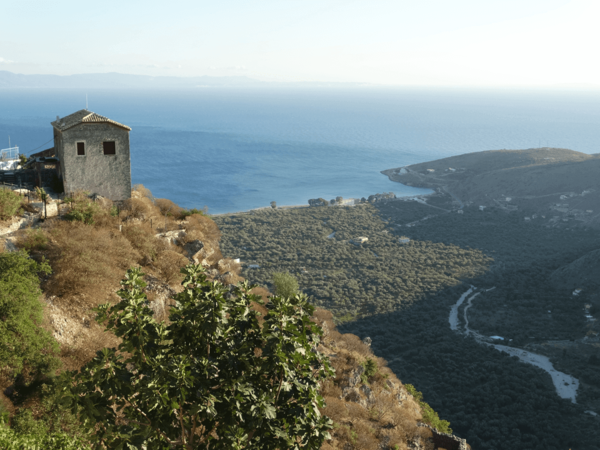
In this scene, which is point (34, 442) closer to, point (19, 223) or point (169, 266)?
point (169, 266)

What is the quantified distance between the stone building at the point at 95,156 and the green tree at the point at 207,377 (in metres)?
15.5

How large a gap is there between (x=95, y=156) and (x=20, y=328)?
1124 centimetres

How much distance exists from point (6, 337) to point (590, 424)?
115 feet

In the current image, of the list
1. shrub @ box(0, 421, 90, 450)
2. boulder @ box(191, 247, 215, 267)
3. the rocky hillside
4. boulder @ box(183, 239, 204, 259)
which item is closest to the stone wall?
boulder @ box(183, 239, 204, 259)

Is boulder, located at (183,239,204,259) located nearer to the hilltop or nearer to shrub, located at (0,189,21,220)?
shrub, located at (0,189,21,220)

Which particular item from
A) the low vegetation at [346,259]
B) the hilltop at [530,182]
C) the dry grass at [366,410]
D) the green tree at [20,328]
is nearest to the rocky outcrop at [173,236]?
the green tree at [20,328]

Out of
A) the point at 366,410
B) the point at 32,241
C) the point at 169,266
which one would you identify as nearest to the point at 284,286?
the point at 366,410

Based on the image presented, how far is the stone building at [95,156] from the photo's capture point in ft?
67.2

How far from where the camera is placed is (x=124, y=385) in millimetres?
7238

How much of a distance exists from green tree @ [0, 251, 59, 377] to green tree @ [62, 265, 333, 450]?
5736mm

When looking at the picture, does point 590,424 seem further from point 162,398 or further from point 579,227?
point 579,227

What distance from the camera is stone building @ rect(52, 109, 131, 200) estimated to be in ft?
67.2

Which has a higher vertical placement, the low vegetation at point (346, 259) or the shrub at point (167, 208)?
the shrub at point (167, 208)

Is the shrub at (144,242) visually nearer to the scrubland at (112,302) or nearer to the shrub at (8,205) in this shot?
the scrubland at (112,302)
